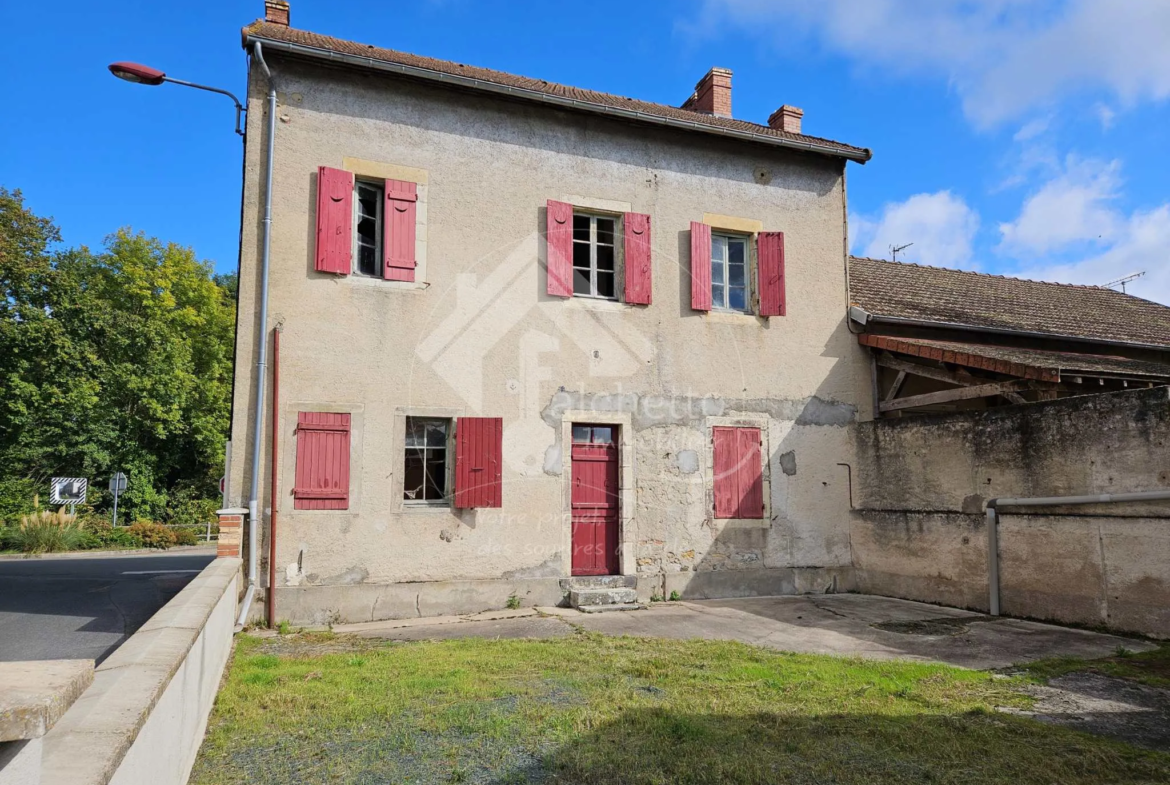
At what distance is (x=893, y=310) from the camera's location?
10484 millimetres

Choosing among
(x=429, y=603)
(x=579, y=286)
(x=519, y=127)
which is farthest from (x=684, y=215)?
(x=429, y=603)

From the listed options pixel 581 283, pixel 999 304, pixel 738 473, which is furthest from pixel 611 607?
pixel 999 304

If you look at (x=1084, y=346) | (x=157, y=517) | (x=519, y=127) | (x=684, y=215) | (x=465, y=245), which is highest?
(x=519, y=127)

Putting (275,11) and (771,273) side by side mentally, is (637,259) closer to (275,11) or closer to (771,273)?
(771,273)

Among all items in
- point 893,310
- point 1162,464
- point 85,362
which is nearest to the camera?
point 1162,464

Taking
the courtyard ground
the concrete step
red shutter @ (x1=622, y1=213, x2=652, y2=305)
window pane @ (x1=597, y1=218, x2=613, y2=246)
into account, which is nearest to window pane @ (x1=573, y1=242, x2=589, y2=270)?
window pane @ (x1=597, y1=218, x2=613, y2=246)

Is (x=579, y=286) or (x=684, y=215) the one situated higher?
(x=684, y=215)

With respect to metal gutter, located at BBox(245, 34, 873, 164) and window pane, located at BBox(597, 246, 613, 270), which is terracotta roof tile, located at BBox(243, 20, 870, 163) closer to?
metal gutter, located at BBox(245, 34, 873, 164)

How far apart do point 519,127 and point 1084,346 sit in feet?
30.1

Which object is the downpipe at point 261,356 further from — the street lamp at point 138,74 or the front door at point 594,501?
the front door at point 594,501

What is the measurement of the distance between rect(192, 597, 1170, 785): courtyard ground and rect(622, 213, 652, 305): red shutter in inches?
164

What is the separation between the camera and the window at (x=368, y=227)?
8.36m

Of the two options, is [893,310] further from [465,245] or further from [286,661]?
[286,661]

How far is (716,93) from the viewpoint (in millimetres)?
11125
